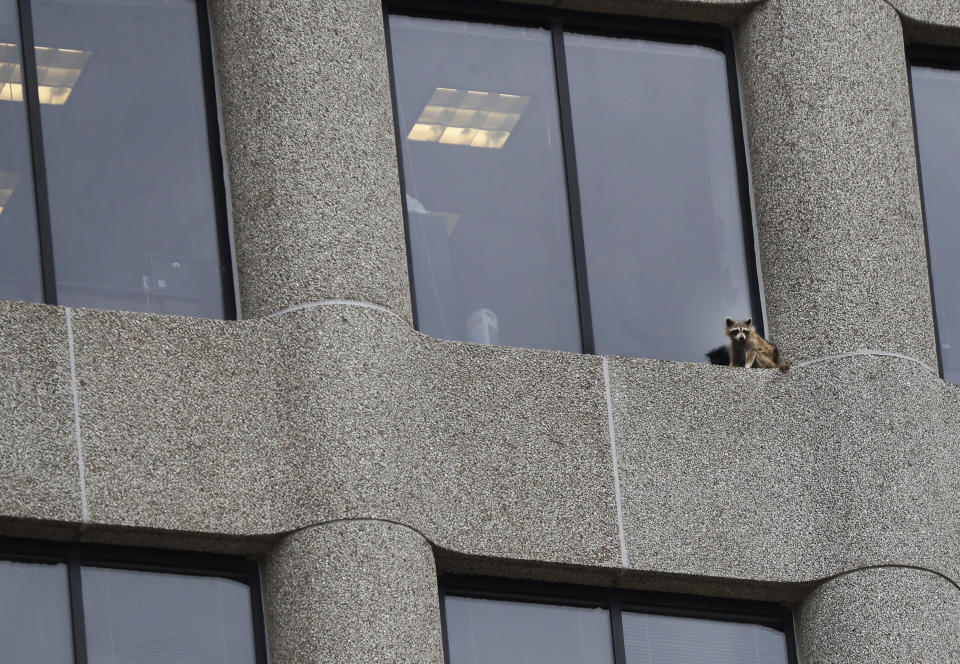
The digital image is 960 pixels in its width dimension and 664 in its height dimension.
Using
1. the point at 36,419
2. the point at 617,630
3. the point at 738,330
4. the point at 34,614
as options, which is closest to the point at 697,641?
the point at 617,630

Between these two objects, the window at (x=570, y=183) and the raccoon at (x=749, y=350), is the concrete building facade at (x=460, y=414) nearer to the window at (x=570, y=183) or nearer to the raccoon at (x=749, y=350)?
the raccoon at (x=749, y=350)

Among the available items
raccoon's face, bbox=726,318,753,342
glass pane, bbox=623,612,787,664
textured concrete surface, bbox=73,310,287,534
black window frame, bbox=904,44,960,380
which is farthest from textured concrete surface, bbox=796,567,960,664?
textured concrete surface, bbox=73,310,287,534

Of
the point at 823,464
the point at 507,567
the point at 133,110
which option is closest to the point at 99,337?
the point at 133,110

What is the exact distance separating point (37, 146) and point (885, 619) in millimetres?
8812

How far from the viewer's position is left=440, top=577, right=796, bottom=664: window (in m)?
21.1

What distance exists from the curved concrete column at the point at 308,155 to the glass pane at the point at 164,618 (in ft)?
8.43

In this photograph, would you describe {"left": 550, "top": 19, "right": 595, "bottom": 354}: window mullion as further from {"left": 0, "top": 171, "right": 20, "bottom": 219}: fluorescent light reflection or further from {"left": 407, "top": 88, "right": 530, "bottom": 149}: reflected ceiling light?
{"left": 0, "top": 171, "right": 20, "bottom": 219}: fluorescent light reflection

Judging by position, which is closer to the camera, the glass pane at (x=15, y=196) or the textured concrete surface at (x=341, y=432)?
the textured concrete surface at (x=341, y=432)

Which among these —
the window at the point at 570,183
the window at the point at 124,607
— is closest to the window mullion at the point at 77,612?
the window at the point at 124,607

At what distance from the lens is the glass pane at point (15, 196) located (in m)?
20.8

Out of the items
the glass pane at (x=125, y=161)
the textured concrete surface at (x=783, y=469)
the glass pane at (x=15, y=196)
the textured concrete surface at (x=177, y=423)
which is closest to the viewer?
the textured concrete surface at (x=177, y=423)

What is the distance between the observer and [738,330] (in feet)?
74.0

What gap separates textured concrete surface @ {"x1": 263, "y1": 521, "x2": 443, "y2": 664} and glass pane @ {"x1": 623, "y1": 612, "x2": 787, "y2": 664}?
7.32 feet

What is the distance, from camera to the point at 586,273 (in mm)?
22844
